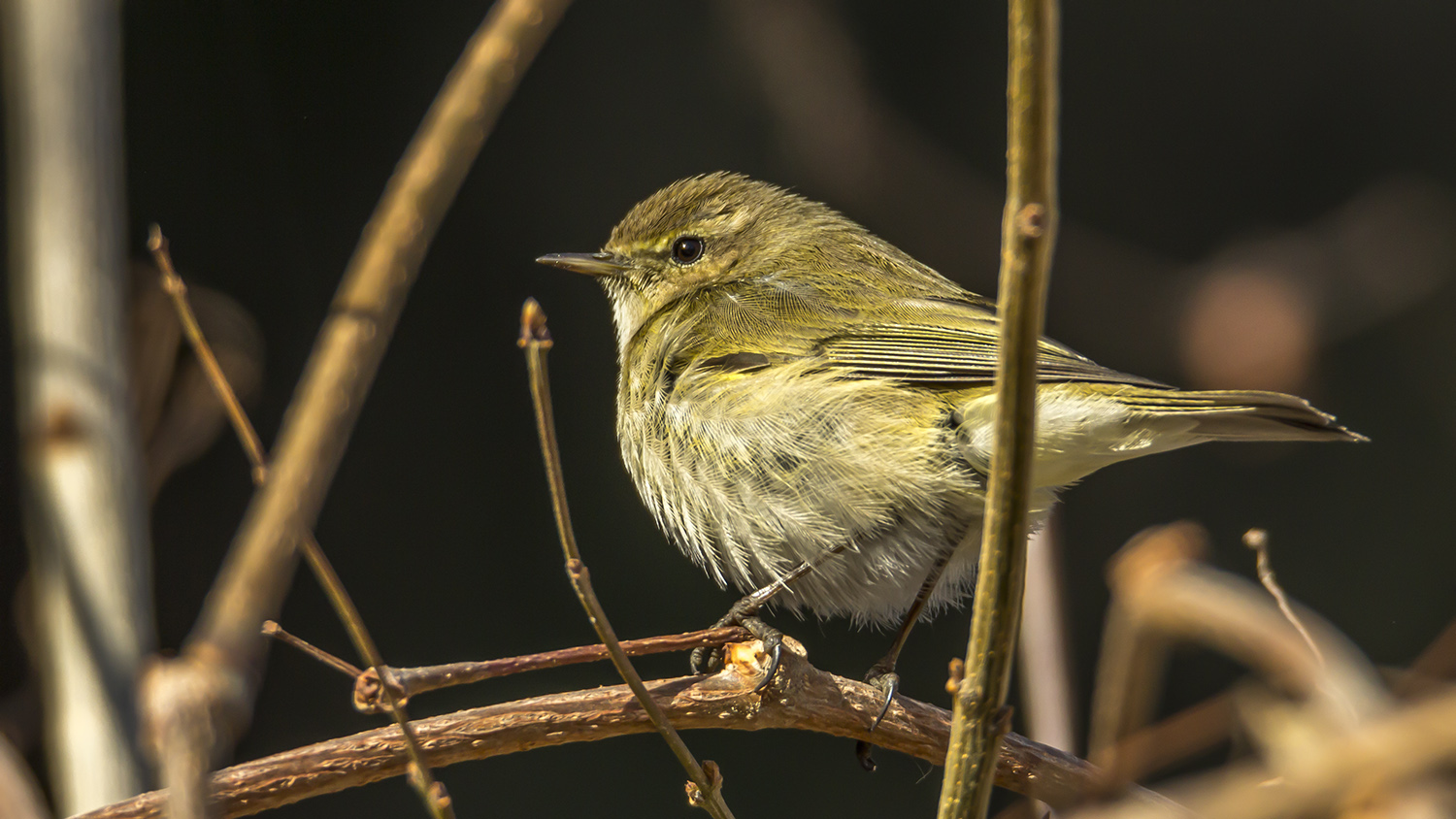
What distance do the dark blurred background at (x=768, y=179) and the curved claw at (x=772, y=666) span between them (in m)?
1.42

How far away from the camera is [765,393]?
2.31 meters

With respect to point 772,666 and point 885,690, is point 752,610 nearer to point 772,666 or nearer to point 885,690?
point 885,690

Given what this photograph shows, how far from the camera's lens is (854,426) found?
223cm

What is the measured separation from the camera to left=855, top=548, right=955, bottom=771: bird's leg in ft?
5.99

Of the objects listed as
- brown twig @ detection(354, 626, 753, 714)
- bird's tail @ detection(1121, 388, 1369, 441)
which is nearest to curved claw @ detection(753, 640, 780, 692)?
brown twig @ detection(354, 626, 753, 714)

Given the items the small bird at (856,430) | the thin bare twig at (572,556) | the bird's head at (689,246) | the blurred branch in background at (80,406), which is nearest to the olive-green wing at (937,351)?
the small bird at (856,430)

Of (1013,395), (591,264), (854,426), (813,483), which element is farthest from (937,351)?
(1013,395)

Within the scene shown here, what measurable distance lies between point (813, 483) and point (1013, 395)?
53.8 inches

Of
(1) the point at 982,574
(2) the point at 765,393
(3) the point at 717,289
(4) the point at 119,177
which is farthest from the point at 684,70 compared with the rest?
(1) the point at 982,574

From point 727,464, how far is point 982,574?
136 centimetres

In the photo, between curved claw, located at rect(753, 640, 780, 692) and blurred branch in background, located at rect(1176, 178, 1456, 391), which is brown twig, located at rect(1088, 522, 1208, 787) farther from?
blurred branch in background, located at rect(1176, 178, 1456, 391)

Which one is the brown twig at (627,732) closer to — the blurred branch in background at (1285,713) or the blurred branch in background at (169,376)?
the blurred branch in background at (1285,713)

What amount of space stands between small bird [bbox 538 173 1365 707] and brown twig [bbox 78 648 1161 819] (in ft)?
0.87

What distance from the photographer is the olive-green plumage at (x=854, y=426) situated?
83.9 inches
